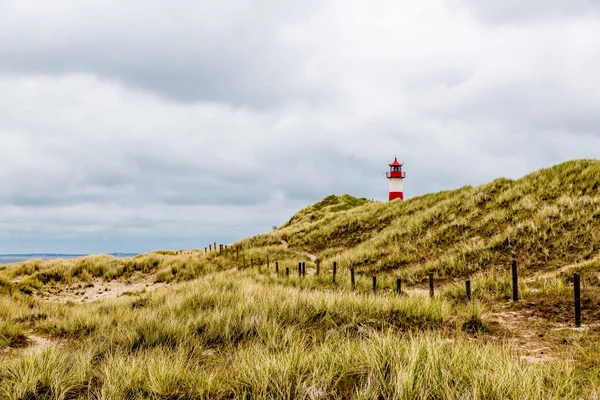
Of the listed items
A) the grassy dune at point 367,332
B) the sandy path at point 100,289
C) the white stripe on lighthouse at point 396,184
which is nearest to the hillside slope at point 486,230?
the grassy dune at point 367,332

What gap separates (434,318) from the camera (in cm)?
807

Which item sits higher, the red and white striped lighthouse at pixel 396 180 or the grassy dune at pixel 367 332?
the red and white striped lighthouse at pixel 396 180

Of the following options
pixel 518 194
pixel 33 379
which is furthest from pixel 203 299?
pixel 518 194

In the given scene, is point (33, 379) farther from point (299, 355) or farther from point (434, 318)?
point (434, 318)

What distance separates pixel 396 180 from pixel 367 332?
155 feet

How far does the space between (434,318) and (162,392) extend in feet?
18.6

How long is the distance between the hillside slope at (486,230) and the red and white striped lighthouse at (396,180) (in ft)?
58.0

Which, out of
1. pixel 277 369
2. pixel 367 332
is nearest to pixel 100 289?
pixel 367 332

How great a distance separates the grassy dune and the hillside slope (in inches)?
4.1

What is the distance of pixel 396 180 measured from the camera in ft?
171

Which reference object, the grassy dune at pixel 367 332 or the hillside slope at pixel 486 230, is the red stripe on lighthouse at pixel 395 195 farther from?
the grassy dune at pixel 367 332

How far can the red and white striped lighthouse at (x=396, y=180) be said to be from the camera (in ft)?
168

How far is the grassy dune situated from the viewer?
13.8 feet

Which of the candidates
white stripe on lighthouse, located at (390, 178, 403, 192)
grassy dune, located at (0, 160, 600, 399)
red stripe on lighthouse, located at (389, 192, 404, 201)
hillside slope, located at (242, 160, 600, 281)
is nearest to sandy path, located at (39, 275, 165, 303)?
grassy dune, located at (0, 160, 600, 399)
